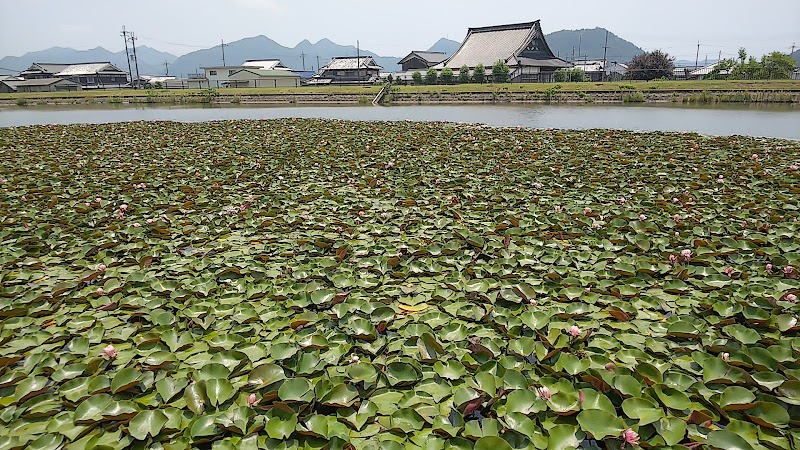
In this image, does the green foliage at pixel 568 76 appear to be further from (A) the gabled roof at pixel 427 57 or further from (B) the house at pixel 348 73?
(B) the house at pixel 348 73

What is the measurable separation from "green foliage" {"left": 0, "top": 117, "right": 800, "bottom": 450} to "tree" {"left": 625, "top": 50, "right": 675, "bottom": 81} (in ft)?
131

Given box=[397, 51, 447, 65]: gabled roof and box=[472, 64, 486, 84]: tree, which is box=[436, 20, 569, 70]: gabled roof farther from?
box=[397, 51, 447, 65]: gabled roof

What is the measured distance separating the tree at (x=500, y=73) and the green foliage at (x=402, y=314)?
3275 centimetres

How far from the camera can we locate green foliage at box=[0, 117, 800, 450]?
1639mm

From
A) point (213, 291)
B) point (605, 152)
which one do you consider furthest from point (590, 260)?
point (605, 152)

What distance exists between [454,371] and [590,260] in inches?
62.6

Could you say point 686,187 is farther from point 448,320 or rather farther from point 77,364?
point 77,364

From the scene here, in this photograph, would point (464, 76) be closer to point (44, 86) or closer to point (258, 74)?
point (258, 74)

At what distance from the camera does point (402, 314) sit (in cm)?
249

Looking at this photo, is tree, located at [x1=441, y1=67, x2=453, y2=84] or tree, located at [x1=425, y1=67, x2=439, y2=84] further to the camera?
tree, located at [x1=425, y1=67, x2=439, y2=84]

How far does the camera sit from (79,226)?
149 inches

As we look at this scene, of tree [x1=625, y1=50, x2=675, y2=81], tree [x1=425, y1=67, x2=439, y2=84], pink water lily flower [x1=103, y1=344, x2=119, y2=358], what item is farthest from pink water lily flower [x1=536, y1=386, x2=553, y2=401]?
tree [x1=625, y1=50, x2=675, y2=81]

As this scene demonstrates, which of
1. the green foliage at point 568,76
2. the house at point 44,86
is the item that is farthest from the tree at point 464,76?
the house at point 44,86

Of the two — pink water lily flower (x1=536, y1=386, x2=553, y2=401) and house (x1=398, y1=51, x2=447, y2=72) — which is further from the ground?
house (x1=398, y1=51, x2=447, y2=72)
